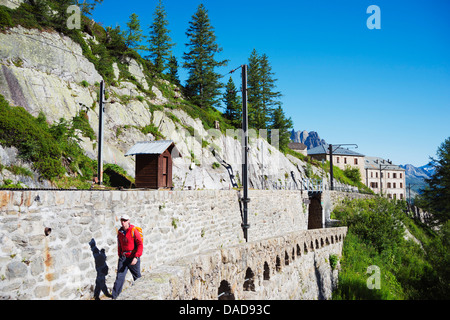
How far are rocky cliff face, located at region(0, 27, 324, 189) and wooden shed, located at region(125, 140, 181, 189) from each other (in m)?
2.21

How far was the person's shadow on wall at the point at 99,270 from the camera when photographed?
623 cm

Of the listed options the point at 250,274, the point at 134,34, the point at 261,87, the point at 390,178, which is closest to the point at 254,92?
the point at 261,87

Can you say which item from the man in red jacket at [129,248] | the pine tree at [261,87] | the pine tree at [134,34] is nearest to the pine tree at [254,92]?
the pine tree at [261,87]

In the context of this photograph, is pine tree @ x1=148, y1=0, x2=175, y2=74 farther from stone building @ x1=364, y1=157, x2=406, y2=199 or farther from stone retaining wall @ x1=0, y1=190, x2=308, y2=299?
stone building @ x1=364, y1=157, x2=406, y2=199

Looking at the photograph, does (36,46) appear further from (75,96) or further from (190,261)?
(190,261)

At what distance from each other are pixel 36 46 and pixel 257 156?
24.5m

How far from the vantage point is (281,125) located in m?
49.4

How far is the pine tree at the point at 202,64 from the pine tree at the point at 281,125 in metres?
13.6

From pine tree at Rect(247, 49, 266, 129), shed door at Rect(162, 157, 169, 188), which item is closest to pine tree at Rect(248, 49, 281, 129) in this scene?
pine tree at Rect(247, 49, 266, 129)

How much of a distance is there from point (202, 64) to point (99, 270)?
36133 mm

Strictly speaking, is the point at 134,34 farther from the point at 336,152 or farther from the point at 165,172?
the point at 336,152

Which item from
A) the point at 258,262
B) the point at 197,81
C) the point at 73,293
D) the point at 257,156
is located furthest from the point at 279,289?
the point at 197,81

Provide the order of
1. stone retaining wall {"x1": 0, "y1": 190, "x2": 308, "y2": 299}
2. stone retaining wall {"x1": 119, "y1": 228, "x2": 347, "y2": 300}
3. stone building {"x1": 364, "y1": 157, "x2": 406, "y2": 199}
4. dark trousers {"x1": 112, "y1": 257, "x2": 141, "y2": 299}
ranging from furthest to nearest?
1. stone building {"x1": 364, "y1": 157, "x2": 406, "y2": 199}
2. dark trousers {"x1": 112, "y1": 257, "x2": 141, "y2": 299}
3. stone retaining wall {"x1": 0, "y1": 190, "x2": 308, "y2": 299}
4. stone retaining wall {"x1": 119, "y1": 228, "x2": 347, "y2": 300}

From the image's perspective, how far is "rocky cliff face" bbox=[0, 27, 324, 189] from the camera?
15953mm
